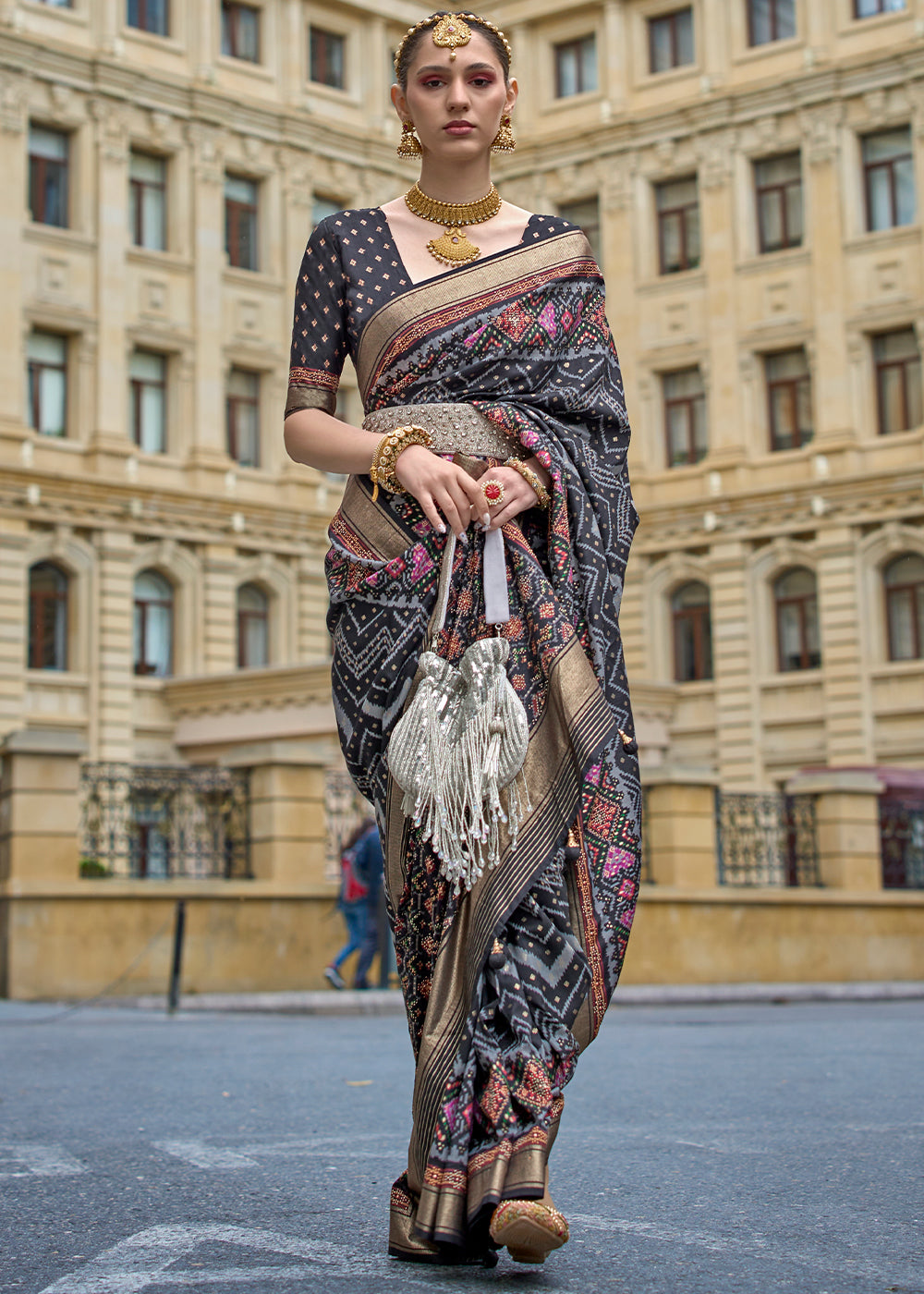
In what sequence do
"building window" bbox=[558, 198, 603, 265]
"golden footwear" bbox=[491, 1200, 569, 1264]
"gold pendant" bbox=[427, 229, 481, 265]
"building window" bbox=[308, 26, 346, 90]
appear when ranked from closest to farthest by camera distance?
1. "golden footwear" bbox=[491, 1200, 569, 1264]
2. "gold pendant" bbox=[427, 229, 481, 265]
3. "building window" bbox=[308, 26, 346, 90]
4. "building window" bbox=[558, 198, 603, 265]

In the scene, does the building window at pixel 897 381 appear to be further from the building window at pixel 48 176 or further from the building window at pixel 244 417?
the building window at pixel 48 176

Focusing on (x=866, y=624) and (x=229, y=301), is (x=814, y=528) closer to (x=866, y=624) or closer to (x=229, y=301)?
(x=866, y=624)

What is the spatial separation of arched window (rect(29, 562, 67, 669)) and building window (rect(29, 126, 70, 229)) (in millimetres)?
6267

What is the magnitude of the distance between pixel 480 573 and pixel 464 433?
276 mm

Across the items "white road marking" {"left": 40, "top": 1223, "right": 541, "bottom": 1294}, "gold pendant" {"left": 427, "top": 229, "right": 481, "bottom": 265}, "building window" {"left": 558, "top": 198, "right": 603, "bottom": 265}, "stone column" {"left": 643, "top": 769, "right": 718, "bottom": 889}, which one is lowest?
"white road marking" {"left": 40, "top": 1223, "right": 541, "bottom": 1294}

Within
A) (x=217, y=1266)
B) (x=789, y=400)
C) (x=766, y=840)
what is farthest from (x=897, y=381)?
(x=217, y=1266)

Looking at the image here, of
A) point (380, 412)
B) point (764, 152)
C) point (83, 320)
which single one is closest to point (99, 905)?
point (380, 412)

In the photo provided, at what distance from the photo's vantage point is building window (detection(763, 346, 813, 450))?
112 feet

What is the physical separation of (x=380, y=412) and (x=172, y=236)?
31.6 m

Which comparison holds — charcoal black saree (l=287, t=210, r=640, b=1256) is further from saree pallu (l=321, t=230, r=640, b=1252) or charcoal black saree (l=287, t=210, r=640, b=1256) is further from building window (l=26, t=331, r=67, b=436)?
building window (l=26, t=331, r=67, b=436)

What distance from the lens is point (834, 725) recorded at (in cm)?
3225

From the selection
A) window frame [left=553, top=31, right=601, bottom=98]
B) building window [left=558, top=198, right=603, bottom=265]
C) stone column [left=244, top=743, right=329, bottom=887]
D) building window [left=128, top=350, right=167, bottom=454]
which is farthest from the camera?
window frame [left=553, top=31, right=601, bottom=98]

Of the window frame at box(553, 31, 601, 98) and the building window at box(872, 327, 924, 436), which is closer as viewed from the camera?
the building window at box(872, 327, 924, 436)

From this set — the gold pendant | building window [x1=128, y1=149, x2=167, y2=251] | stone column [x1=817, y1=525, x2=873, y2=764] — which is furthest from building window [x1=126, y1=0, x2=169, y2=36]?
the gold pendant
